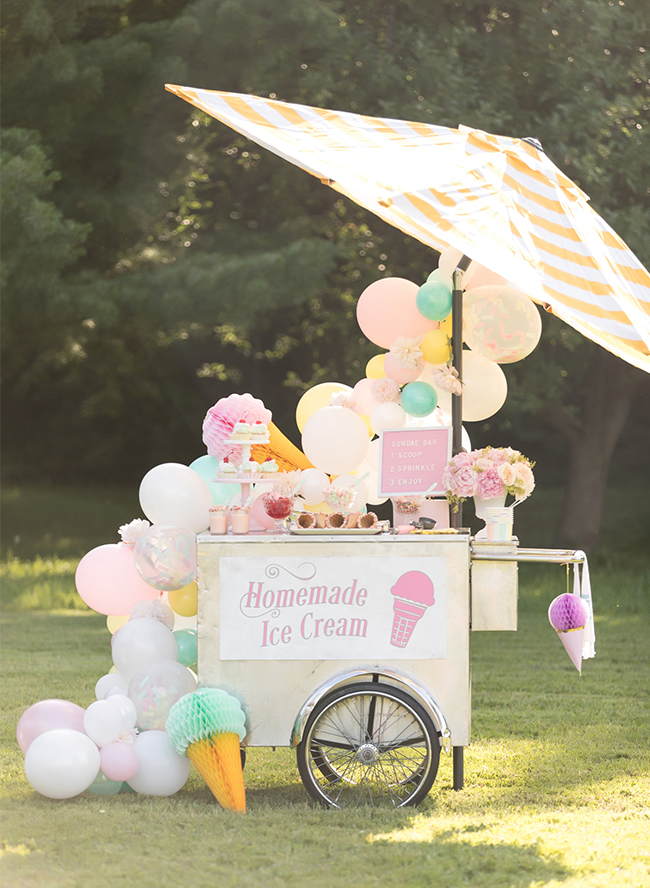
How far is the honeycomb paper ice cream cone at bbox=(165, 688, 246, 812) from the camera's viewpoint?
10.1 ft

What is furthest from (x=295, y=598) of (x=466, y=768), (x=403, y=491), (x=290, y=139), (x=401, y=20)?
(x=401, y=20)

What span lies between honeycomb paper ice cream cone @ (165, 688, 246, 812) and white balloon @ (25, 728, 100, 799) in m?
0.27

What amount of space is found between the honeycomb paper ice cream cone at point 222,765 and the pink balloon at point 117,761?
0.66 feet

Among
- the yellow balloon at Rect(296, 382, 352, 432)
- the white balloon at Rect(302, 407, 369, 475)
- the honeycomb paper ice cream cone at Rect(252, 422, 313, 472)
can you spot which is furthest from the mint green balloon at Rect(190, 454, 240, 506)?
the yellow balloon at Rect(296, 382, 352, 432)

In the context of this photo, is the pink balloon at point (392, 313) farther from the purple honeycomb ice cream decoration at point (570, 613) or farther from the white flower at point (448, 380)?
the purple honeycomb ice cream decoration at point (570, 613)

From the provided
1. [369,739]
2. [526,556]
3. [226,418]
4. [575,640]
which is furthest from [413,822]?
[226,418]

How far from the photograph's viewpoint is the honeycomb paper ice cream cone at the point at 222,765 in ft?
10.2

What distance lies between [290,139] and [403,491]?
1253mm

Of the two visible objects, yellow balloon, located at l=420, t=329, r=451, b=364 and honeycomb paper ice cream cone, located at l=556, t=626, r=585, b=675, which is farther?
yellow balloon, located at l=420, t=329, r=451, b=364

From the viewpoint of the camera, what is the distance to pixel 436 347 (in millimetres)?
3689

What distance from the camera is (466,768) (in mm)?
3764

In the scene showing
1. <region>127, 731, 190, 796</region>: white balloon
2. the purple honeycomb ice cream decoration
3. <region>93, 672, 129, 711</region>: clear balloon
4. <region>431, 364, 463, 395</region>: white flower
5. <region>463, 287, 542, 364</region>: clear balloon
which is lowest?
<region>127, 731, 190, 796</region>: white balloon

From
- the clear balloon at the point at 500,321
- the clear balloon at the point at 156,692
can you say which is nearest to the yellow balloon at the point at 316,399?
the clear balloon at the point at 500,321

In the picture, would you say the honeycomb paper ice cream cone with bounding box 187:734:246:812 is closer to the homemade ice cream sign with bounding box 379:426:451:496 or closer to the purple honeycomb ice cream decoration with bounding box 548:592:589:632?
the homemade ice cream sign with bounding box 379:426:451:496
